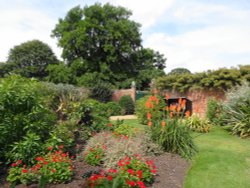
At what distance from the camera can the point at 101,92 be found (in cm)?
1898

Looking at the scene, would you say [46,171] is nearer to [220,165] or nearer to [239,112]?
[220,165]

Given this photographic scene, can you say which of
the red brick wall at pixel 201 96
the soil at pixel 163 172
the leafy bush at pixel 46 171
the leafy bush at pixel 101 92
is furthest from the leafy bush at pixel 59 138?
the leafy bush at pixel 101 92

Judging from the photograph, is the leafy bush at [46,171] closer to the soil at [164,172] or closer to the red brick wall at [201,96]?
the soil at [164,172]

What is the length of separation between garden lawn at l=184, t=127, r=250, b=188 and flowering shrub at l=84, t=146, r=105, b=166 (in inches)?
68.1

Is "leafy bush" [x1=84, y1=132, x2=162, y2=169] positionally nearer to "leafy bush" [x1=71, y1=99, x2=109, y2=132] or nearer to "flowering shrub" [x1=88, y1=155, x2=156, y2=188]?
"flowering shrub" [x1=88, y1=155, x2=156, y2=188]

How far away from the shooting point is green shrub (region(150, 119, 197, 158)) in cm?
633

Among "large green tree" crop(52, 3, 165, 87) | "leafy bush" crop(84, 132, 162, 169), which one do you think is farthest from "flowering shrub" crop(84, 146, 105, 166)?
"large green tree" crop(52, 3, 165, 87)

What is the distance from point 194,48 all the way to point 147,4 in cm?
496

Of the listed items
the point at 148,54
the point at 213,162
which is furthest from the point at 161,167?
the point at 148,54

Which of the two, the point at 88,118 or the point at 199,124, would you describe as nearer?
the point at 88,118

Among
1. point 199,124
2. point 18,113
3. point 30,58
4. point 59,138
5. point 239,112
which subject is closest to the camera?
point 18,113

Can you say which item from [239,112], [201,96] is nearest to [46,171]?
[239,112]

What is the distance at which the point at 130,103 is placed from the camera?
709 inches

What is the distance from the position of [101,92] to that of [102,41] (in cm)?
953
